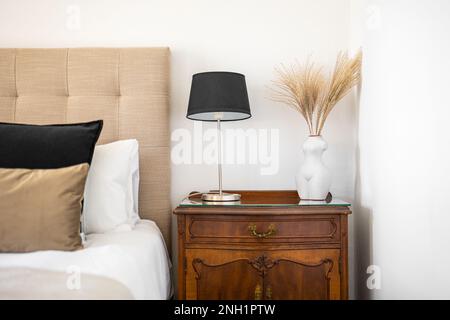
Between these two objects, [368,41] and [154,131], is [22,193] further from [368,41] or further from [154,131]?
[368,41]

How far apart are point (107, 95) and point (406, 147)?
1.41m

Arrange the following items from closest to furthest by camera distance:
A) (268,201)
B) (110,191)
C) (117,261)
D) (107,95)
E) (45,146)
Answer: (117,261) → (45,146) → (110,191) → (268,201) → (107,95)

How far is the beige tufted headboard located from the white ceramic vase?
693 mm

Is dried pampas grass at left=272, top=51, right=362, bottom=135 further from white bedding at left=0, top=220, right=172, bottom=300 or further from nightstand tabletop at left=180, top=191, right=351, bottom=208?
white bedding at left=0, top=220, right=172, bottom=300

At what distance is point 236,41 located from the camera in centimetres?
211

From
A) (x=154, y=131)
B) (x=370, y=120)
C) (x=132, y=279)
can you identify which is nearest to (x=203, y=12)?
(x=154, y=131)

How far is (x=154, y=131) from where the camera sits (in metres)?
2.00

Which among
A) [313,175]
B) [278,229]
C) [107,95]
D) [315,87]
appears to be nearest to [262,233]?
[278,229]

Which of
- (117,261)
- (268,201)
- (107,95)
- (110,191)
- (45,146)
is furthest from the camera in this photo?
(107,95)

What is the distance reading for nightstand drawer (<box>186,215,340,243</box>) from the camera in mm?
1629

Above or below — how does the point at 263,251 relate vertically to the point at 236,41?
below

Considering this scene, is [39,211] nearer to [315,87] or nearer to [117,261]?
[117,261]
